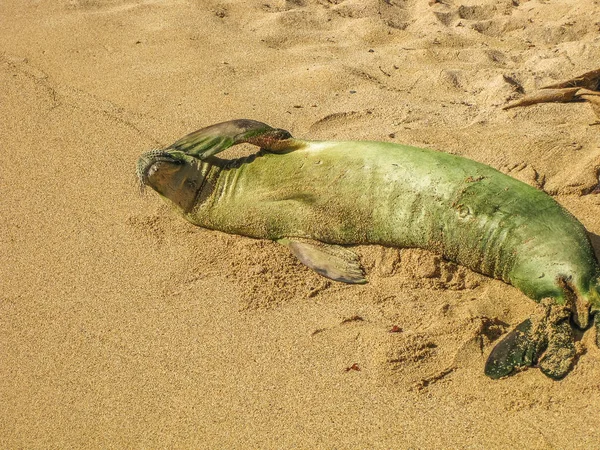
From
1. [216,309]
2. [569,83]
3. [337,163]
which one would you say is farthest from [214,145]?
[569,83]

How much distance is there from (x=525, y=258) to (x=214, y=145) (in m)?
1.74

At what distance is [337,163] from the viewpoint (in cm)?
349

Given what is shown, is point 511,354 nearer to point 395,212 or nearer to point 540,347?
point 540,347

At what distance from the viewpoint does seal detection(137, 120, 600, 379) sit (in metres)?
2.83

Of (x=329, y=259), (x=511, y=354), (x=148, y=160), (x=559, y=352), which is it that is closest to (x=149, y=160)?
(x=148, y=160)

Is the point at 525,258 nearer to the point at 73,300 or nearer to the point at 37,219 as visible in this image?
the point at 73,300

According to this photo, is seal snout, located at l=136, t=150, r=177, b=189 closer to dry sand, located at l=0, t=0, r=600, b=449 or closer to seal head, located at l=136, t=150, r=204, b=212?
seal head, located at l=136, t=150, r=204, b=212

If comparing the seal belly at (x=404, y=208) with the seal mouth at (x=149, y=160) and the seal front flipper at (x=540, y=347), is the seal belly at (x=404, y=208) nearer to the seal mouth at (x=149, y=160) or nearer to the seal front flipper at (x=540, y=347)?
the seal front flipper at (x=540, y=347)

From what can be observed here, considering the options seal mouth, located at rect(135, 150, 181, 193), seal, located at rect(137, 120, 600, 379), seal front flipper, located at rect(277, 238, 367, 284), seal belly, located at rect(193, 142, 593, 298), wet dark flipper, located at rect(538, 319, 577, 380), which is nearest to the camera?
wet dark flipper, located at rect(538, 319, 577, 380)

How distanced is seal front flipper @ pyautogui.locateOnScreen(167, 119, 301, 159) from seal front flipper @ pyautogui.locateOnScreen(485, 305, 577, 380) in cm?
157

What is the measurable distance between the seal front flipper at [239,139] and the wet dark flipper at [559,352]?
1.65 metres

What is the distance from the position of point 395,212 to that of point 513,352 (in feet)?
2.97

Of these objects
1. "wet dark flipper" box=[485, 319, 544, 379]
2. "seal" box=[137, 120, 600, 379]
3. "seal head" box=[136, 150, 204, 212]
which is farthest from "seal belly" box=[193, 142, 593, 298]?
"wet dark flipper" box=[485, 319, 544, 379]

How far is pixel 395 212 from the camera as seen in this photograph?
330cm
